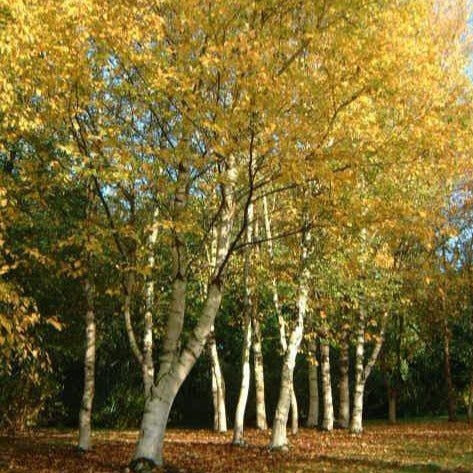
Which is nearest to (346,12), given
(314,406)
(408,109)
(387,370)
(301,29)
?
(301,29)

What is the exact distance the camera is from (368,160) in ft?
40.0

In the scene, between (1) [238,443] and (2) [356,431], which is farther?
(2) [356,431]

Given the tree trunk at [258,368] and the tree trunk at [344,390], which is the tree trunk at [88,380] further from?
the tree trunk at [344,390]

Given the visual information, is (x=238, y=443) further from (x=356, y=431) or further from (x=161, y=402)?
(x=356, y=431)

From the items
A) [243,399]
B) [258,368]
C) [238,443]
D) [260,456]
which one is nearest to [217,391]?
[258,368]

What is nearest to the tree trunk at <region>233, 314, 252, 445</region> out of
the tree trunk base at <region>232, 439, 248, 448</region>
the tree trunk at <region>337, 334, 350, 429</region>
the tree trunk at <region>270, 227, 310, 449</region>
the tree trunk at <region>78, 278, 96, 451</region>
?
the tree trunk base at <region>232, 439, 248, 448</region>

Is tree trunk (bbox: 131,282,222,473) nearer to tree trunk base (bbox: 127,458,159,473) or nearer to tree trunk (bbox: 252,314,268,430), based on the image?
tree trunk base (bbox: 127,458,159,473)

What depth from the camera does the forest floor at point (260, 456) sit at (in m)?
13.7

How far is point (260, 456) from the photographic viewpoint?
16.1m

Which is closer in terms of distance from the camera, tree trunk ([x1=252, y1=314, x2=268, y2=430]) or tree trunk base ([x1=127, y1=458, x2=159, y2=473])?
tree trunk base ([x1=127, y1=458, x2=159, y2=473])

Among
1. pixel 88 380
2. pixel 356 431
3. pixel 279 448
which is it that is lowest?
pixel 279 448

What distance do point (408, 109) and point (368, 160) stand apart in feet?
9.90

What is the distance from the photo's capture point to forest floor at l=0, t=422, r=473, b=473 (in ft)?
45.1

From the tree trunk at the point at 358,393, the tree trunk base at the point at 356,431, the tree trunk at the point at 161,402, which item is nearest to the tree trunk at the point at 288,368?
the tree trunk at the point at 161,402
